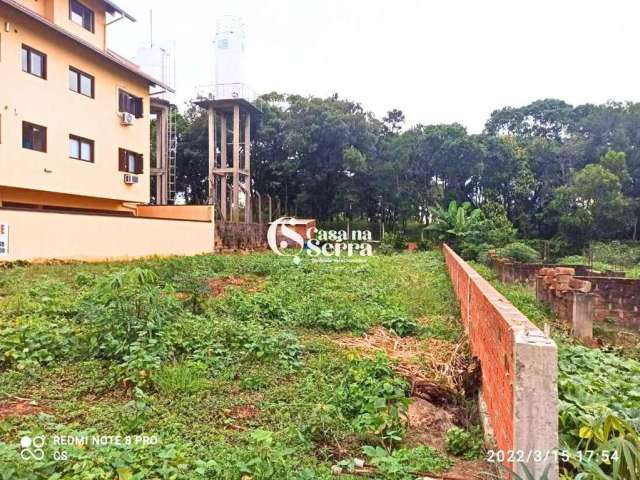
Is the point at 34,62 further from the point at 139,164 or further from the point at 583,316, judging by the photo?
the point at 583,316

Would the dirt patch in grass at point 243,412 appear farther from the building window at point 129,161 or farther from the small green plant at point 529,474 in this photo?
the building window at point 129,161

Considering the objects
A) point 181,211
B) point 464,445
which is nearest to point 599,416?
point 464,445

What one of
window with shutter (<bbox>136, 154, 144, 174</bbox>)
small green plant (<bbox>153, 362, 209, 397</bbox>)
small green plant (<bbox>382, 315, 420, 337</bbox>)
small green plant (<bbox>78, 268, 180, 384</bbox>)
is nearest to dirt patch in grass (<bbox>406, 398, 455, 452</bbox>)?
small green plant (<bbox>153, 362, 209, 397</bbox>)

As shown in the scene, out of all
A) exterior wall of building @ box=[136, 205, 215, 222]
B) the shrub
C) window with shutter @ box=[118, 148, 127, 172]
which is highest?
window with shutter @ box=[118, 148, 127, 172]

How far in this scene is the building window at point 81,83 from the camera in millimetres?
13593

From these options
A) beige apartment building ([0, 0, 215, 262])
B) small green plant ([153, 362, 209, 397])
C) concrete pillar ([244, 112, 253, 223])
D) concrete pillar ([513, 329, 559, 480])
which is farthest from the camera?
concrete pillar ([244, 112, 253, 223])

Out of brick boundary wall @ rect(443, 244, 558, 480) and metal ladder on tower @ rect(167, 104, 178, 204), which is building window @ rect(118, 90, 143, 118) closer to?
metal ladder on tower @ rect(167, 104, 178, 204)

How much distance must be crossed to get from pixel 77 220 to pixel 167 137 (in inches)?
450

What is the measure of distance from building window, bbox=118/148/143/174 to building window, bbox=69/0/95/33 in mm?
4116

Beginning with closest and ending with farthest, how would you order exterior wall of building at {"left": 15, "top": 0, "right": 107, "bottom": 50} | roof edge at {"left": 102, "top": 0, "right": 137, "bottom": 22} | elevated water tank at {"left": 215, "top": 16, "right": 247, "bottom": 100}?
1. exterior wall of building at {"left": 15, "top": 0, "right": 107, "bottom": 50}
2. roof edge at {"left": 102, "top": 0, "right": 137, "bottom": 22}
3. elevated water tank at {"left": 215, "top": 16, "right": 247, "bottom": 100}

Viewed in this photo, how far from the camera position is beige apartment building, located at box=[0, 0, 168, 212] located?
11.5 m

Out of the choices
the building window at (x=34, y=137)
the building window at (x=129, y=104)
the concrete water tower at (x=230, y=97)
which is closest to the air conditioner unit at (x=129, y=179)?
the building window at (x=129, y=104)

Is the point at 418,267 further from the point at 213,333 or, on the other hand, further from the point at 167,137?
the point at 167,137

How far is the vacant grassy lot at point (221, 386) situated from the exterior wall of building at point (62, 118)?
684 centimetres
